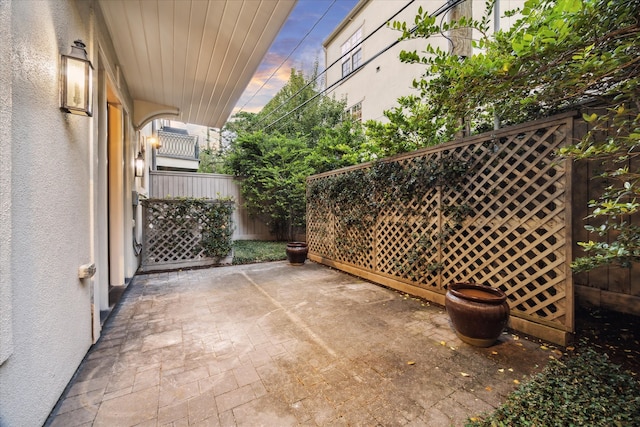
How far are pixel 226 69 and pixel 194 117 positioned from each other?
8.81 feet

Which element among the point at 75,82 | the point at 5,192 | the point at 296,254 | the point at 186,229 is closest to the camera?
the point at 5,192

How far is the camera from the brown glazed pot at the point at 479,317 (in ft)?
7.64

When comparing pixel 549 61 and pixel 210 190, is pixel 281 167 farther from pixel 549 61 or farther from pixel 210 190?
pixel 549 61

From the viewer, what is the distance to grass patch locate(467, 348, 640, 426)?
1498mm

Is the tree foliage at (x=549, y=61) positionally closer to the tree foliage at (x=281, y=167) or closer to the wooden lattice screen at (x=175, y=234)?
the tree foliage at (x=281, y=167)

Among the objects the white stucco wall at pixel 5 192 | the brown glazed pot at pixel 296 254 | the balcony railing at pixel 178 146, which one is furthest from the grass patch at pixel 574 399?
the balcony railing at pixel 178 146

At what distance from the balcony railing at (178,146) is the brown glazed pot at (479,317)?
13294 mm

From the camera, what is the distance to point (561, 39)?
73.3 inches

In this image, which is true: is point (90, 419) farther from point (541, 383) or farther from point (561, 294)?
point (561, 294)

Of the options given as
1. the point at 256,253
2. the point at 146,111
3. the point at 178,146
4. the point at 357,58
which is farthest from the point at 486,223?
the point at 178,146

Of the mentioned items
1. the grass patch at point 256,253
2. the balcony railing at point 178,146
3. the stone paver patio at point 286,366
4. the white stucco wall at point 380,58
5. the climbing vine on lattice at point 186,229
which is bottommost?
the stone paver patio at point 286,366

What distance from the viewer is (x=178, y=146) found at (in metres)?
12.8

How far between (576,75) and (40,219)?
384 centimetres

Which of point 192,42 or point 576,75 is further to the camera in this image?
point 192,42
